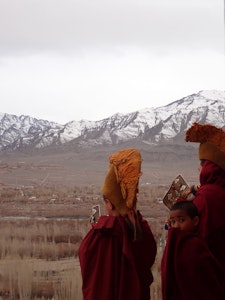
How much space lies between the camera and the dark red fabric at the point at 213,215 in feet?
13.4

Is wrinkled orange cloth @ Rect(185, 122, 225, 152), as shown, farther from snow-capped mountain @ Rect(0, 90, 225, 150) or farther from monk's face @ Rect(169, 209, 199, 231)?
snow-capped mountain @ Rect(0, 90, 225, 150)

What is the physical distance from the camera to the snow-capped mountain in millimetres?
118812

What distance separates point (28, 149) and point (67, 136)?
616 inches

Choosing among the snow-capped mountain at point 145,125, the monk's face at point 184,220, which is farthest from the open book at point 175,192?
the snow-capped mountain at point 145,125

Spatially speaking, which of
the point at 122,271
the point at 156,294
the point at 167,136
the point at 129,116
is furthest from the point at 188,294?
the point at 129,116

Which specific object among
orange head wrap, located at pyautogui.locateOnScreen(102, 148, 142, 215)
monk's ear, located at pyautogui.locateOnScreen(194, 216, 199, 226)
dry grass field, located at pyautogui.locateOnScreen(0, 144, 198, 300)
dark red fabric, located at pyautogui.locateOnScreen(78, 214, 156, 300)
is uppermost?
orange head wrap, located at pyautogui.locateOnScreen(102, 148, 142, 215)

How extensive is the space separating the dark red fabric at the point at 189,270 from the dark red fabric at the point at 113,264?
287mm

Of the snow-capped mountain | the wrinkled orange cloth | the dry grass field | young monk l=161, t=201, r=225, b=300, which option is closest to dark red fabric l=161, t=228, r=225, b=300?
young monk l=161, t=201, r=225, b=300

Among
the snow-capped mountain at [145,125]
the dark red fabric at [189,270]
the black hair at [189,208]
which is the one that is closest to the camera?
the dark red fabric at [189,270]

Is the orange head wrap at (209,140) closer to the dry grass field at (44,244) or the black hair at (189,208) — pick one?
the black hair at (189,208)

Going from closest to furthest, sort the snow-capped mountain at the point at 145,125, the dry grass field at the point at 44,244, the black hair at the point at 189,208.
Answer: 1. the black hair at the point at 189,208
2. the dry grass field at the point at 44,244
3. the snow-capped mountain at the point at 145,125

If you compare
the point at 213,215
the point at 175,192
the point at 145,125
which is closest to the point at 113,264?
the point at 213,215

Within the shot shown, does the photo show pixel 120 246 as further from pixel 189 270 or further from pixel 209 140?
pixel 209 140

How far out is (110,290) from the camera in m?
4.11
